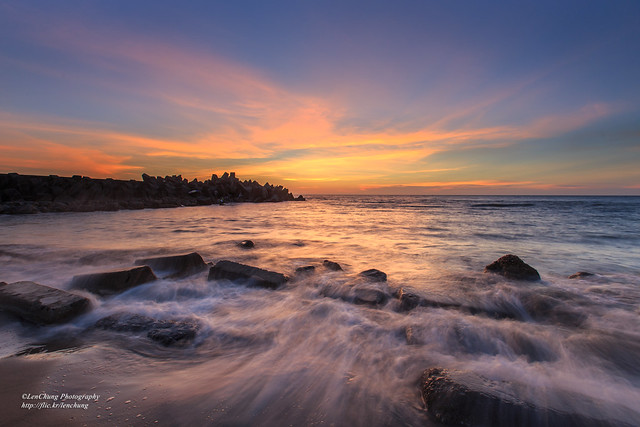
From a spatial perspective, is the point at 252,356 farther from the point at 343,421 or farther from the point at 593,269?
the point at 593,269

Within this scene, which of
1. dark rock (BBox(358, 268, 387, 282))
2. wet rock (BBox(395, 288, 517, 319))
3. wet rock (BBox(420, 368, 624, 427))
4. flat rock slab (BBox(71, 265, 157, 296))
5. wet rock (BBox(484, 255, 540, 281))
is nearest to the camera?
wet rock (BBox(420, 368, 624, 427))

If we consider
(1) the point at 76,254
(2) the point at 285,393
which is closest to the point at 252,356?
(2) the point at 285,393

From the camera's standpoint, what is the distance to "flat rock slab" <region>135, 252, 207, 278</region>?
161 inches

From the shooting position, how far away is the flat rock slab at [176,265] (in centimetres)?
410

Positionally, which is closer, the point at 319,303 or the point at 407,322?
the point at 407,322

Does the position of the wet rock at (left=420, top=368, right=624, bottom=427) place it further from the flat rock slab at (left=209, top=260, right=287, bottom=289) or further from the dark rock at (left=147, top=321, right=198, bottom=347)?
the flat rock slab at (left=209, top=260, right=287, bottom=289)

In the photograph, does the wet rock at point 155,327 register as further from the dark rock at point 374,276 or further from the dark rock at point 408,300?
the dark rock at point 374,276

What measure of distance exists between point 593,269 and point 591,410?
4507 mm

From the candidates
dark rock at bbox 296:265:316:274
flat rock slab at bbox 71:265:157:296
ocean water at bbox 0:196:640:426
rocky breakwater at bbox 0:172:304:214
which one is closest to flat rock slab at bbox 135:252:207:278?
ocean water at bbox 0:196:640:426

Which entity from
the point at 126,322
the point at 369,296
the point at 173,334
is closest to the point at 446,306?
the point at 369,296

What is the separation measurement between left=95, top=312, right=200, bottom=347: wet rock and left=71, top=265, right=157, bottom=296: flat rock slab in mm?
804

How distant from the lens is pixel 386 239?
812 centimetres

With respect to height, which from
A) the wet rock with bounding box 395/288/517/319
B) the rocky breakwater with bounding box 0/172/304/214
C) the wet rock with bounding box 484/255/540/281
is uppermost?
the rocky breakwater with bounding box 0/172/304/214

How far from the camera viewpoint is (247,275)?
3.85 meters
